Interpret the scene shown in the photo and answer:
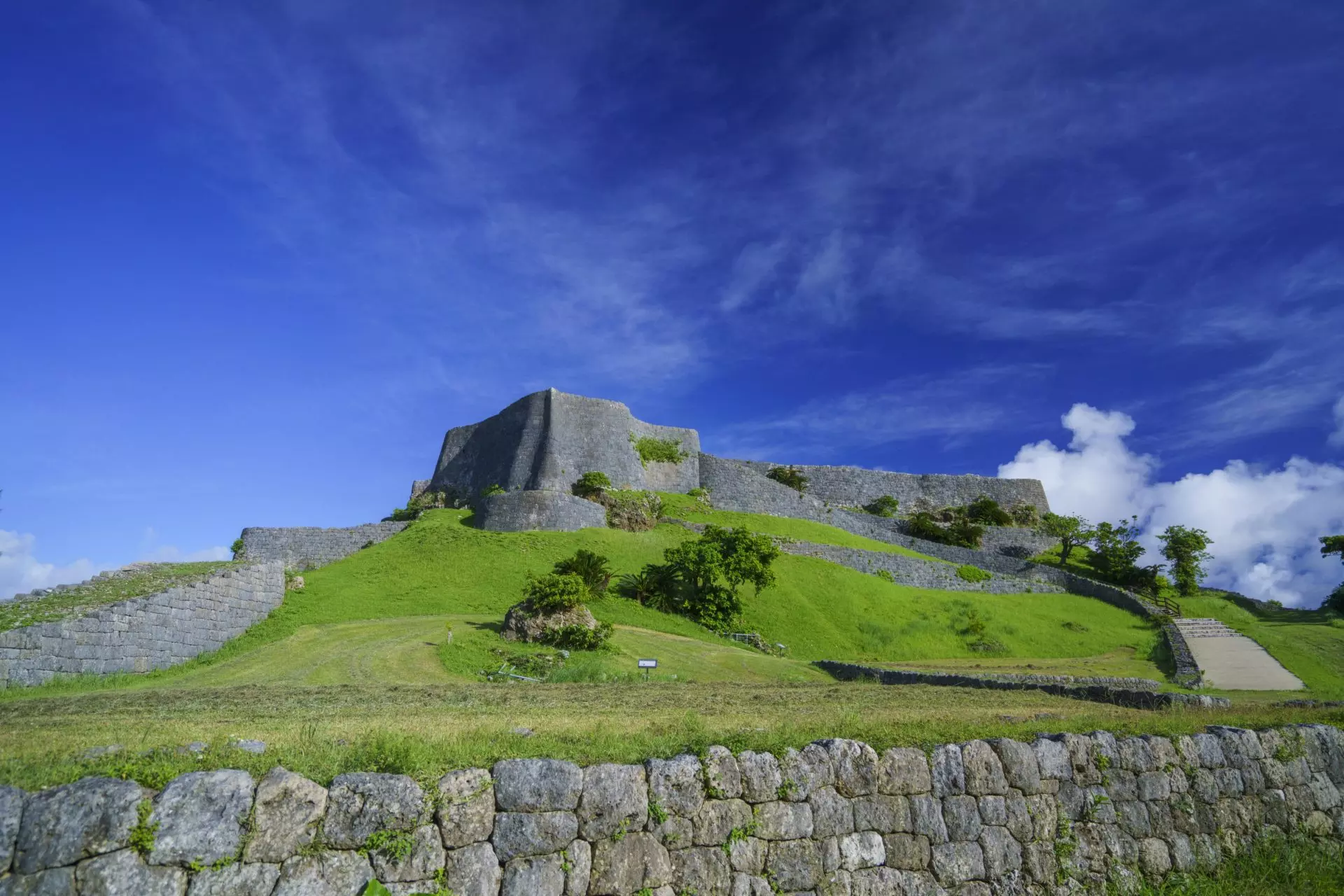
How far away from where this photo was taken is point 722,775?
576cm

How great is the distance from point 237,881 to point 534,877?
1.78m

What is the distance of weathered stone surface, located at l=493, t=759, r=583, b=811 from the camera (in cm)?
502

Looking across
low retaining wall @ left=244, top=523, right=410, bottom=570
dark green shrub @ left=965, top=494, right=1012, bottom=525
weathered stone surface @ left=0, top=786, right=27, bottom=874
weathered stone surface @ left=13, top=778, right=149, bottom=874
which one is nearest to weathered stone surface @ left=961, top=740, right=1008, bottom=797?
weathered stone surface @ left=13, top=778, right=149, bottom=874

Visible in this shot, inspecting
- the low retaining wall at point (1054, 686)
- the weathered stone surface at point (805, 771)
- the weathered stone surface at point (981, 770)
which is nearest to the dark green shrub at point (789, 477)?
the low retaining wall at point (1054, 686)

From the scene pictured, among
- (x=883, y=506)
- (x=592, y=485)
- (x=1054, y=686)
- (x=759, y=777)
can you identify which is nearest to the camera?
(x=759, y=777)

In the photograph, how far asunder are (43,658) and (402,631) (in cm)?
1001

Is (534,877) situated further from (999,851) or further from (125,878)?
(999,851)

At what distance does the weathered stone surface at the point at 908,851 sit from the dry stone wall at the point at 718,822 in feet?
0.04

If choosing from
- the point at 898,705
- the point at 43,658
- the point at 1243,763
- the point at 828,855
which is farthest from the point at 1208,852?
the point at 43,658

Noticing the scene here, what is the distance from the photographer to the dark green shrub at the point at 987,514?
7419 centimetres

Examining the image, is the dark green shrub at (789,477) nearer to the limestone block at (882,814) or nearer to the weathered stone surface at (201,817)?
the limestone block at (882,814)

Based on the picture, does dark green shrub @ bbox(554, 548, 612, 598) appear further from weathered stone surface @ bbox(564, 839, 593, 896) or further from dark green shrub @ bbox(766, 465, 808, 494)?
dark green shrub @ bbox(766, 465, 808, 494)

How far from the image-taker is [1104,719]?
952 cm

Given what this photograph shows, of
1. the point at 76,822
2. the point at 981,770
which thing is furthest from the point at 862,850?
the point at 76,822
